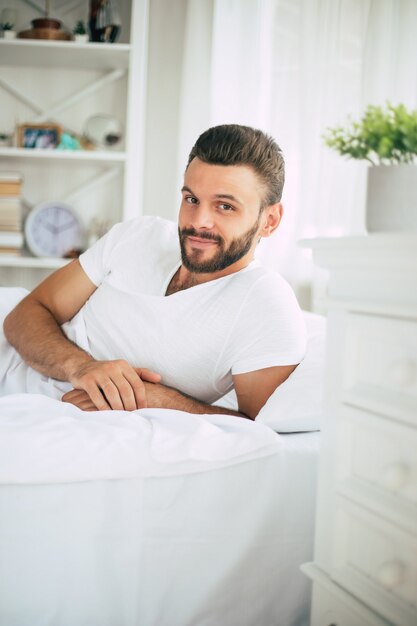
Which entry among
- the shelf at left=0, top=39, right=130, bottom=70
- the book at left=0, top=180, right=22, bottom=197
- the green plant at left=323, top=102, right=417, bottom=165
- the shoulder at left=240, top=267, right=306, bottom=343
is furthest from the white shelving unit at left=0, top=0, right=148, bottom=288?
the green plant at left=323, top=102, right=417, bottom=165

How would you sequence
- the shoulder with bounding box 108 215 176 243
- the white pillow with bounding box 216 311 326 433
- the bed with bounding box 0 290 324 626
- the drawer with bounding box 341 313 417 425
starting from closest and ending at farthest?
1. the drawer with bounding box 341 313 417 425
2. the bed with bounding box 0 290 324 626
3. the white pillow with bounding box 216 311 326 433
4. the shoulder with bounding box 108 215 176 243

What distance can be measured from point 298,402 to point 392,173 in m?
0.46

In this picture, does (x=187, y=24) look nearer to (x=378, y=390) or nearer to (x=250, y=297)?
(x=250, y=297)

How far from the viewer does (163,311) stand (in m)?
1.37

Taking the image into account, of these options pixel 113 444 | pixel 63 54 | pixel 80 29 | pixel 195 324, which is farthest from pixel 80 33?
pixel 113 444

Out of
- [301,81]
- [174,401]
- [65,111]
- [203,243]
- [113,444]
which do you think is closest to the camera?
[113,444]

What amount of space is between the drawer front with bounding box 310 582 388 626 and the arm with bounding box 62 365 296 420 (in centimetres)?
42

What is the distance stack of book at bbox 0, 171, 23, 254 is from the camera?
9.72 feet

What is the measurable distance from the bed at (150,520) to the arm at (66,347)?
0.14 meters

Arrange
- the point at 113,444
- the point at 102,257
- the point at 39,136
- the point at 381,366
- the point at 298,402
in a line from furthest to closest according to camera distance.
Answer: the point at 39,136 < the point at 102,257 < the point at 298,402 < the point at 113,444 < the point at 381,366

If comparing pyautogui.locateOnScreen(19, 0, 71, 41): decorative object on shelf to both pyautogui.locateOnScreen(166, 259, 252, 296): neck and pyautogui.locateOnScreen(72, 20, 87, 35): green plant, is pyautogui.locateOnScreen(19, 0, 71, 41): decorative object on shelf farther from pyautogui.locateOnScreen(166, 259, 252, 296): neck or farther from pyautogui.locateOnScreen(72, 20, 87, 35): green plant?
pyautogui.locateOnScreen(166, 259, 252, 296): neck

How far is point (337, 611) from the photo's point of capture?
2.89 ft

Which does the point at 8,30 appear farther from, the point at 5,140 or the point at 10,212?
the point at 10,212

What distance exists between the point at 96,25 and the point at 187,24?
0.43m
